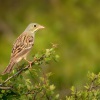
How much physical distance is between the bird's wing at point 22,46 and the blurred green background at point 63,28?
295 inches

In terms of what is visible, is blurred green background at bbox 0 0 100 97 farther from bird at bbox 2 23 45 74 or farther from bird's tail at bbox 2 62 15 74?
bird's tail at bbox 2 62 15 74

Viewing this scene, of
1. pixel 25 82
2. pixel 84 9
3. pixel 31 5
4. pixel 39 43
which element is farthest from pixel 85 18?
pixel 25 82

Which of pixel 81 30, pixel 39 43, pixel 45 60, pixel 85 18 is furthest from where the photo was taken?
pixel 85 18

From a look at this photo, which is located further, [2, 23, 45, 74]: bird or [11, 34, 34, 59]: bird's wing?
[11, 34, 34, 59]: bird's wing

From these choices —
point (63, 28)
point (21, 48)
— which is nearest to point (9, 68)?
point (21, 48)

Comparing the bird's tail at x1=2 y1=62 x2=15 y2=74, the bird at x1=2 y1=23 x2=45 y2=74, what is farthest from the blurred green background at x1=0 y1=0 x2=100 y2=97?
the bird's tail at x1=2 y1=62 x2=15 y2=74

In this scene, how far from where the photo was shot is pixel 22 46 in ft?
34.2

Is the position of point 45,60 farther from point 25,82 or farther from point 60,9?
point 60,9

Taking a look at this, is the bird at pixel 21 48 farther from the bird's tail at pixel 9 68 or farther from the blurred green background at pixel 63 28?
the blurred green background at pixel 63 28

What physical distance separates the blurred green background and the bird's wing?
7.49 m

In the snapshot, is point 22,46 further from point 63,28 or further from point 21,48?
point 63,28

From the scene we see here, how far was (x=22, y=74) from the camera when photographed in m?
8.59

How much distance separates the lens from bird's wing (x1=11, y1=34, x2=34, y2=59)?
1019 centimetres

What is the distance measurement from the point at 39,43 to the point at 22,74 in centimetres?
1046
